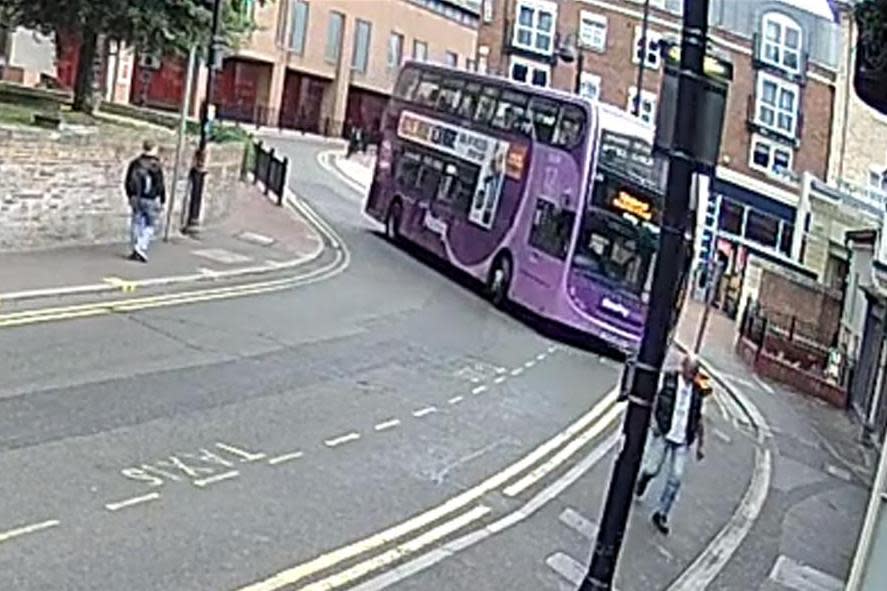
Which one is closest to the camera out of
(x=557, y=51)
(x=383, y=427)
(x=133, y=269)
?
(x=383, y=427)

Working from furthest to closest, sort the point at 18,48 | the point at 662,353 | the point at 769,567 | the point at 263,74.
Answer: the point at 263,74
the point at 18,48
the point at 769,567
the point at 662,353

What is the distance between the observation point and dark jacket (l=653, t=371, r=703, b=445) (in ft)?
48.3

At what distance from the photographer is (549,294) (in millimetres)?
26922

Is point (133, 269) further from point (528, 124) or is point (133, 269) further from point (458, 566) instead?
point (458, 566)

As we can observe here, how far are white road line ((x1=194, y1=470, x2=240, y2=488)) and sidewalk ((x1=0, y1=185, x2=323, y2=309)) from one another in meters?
6.45

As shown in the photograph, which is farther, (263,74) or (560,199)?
(263,74)

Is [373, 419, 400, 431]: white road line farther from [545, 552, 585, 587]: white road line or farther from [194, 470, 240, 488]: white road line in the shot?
[545, 552, 585, 587]: white road line

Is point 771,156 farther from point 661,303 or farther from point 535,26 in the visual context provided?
point 661,303

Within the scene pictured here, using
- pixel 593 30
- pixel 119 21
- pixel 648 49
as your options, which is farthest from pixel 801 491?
pixel 593 30

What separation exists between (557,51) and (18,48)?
70.4 ft

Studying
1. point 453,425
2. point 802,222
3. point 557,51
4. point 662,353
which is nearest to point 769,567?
point 453,425

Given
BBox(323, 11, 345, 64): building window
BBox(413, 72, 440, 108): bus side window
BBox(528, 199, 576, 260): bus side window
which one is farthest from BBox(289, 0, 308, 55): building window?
BBox(528, 199, 576, 260): bus side window

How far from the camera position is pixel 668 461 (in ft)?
48.4

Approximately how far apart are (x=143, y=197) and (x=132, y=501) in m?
12.2
